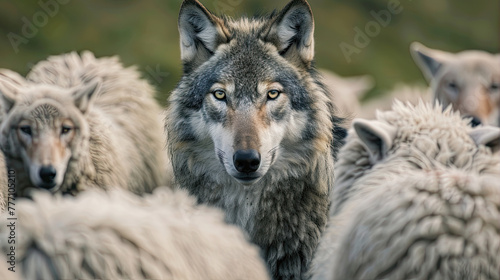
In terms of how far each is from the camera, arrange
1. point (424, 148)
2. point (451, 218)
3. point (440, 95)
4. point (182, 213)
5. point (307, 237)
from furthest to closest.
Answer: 1. point (440, 95)
2. point (307, 237)
3. point (424, 148)
4. point (182, 213)
5. point (451, 218)

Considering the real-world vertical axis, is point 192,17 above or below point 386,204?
above

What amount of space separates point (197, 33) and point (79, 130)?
1.17 metres

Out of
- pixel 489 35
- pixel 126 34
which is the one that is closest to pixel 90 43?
A: pixel 126 34

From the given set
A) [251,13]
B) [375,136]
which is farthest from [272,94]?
[251,13]

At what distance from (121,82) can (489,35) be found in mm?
21000

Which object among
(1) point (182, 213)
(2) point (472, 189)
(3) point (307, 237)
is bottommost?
(3) point (307, 237)

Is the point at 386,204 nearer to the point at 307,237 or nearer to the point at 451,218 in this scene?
the point at 451,218

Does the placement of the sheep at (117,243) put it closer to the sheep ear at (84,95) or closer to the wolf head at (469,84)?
the sheep ear at (84,95)

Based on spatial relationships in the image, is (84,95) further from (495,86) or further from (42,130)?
(495,86)

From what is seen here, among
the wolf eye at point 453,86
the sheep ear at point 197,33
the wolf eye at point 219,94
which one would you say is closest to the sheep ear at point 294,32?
the sheep ear at point 197,33

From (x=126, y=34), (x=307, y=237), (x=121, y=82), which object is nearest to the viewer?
(x=307, y=237)

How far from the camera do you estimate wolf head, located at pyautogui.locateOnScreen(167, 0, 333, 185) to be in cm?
493

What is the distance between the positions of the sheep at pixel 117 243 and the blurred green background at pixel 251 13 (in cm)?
1421

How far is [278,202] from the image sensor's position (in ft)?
17.1
